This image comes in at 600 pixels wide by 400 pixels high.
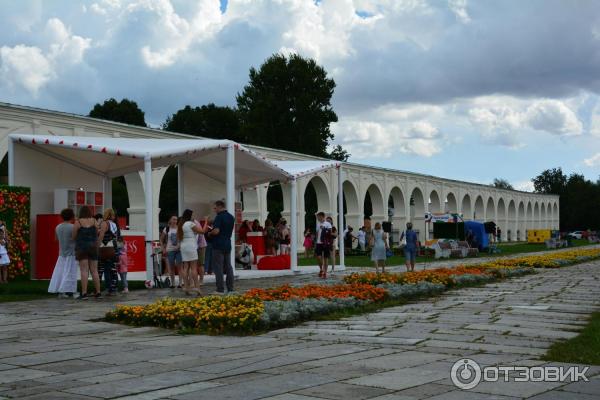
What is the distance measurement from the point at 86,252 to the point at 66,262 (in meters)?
0.60

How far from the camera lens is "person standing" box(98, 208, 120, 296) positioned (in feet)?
44.5

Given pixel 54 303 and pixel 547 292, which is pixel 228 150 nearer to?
pixel 54 303

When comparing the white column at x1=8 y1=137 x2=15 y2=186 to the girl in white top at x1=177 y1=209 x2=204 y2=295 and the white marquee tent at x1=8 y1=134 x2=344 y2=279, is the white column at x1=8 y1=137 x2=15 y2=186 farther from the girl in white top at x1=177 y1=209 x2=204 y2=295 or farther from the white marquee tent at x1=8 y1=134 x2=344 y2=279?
the girl in white top at x1=177 y1=209 x2=204 y2=295

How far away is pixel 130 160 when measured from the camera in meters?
18.6

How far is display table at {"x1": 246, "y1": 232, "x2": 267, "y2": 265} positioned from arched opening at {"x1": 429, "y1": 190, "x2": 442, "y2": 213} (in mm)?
35891

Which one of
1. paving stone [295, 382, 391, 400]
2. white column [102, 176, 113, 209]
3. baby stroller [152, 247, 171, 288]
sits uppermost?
white column [102, 176, 113, 209]

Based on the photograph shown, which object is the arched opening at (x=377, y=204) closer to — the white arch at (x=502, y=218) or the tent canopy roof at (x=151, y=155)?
the tent canopy roof at (x=151, y=155)

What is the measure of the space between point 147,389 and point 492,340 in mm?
3650

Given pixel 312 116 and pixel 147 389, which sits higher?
pixel 312 116

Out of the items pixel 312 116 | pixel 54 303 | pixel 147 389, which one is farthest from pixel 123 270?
pixel 312 116

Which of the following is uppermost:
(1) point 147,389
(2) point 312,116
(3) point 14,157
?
(2) point 312,116

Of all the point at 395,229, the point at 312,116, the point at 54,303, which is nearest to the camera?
the point at 54,303

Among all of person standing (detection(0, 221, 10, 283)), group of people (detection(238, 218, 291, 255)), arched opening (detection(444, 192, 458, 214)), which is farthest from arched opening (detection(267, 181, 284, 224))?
person standing (detection(0, 221, 10, 283))

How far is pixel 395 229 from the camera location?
52.9 metres
